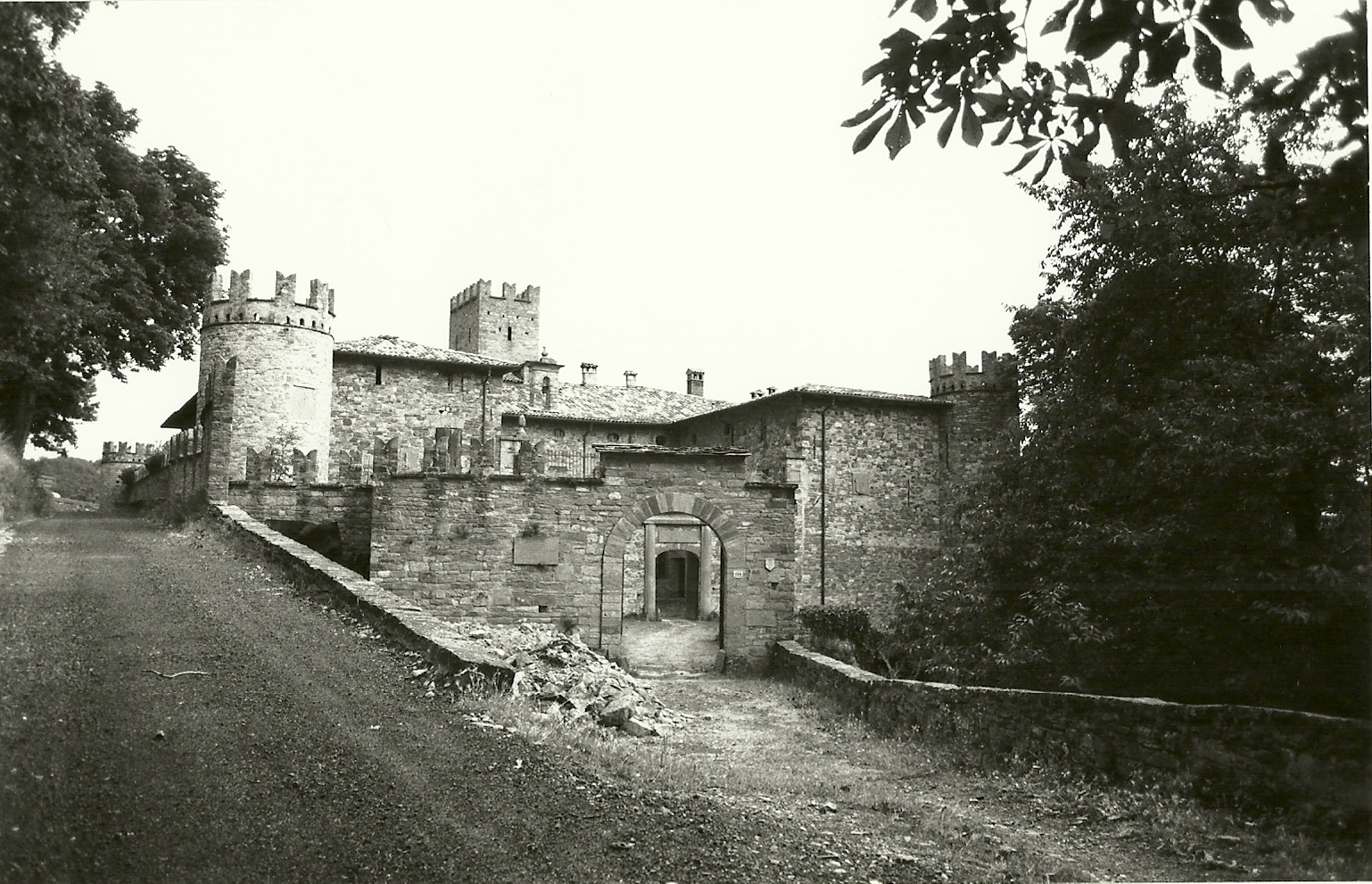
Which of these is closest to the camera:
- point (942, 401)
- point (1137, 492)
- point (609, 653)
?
point (1137, 492)

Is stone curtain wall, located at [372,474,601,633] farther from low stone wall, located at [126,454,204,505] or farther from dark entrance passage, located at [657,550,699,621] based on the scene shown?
dark entrance passage, located at [657,550,699,621]

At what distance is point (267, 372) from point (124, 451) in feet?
14.3

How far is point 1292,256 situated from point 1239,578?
3016mm

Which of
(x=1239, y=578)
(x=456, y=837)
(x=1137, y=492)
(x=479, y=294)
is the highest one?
(x=479, y=294)

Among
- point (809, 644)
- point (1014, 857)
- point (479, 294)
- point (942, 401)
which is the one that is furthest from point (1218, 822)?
point (479, 294)

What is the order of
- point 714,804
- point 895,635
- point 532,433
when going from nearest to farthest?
point 714,804
point 895,635
point 532,433

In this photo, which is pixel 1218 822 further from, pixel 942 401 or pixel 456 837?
pixel 942 401

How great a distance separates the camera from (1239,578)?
820 cm

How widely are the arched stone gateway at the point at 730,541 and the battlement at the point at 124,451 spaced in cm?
638

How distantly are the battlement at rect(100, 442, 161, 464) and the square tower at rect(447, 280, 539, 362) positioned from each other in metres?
29.0

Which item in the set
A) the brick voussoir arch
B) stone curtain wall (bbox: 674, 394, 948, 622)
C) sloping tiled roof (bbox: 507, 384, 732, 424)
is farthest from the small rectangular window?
sloping tiled roof (bbox: 507, 384, 732, 424)

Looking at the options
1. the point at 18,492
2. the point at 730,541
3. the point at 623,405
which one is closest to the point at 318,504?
the point at 730,541

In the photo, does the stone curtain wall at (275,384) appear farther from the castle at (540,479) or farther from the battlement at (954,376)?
the battlement at (954,376)

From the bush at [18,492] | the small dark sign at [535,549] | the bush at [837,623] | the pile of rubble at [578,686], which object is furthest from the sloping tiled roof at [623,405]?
the bush at [18,492]
